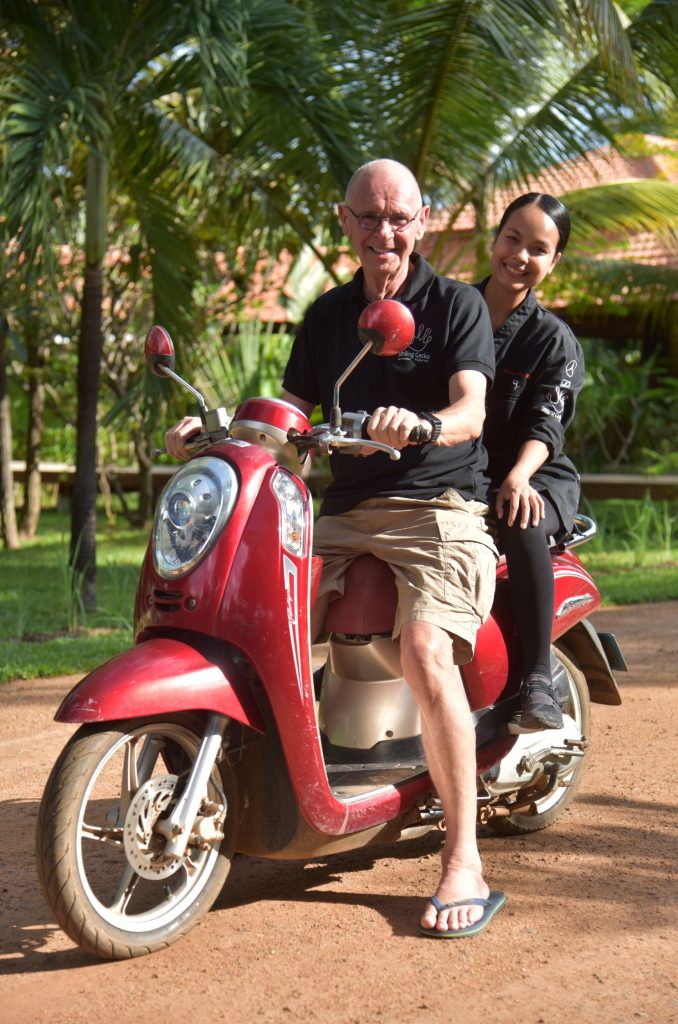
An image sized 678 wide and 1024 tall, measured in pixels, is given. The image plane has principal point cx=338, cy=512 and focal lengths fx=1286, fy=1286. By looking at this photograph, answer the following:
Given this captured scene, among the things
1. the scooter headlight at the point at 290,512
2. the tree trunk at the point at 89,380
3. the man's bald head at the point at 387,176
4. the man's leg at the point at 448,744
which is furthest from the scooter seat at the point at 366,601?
the tree trunk at the point at 89,380

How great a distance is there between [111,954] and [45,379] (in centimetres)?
1276

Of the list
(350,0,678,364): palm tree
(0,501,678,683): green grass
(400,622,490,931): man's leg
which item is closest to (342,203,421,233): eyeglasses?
(400,622,490,931): man's leg

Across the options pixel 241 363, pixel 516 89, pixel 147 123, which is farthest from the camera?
pixel 241 363

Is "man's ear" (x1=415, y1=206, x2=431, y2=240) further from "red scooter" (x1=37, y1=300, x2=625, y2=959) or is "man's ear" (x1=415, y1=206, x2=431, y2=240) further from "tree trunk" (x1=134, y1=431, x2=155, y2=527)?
"tree trunk" (x1=134, y1=431, x2=155, y2=527)

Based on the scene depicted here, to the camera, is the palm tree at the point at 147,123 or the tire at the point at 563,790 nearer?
the tire at the point at 563,790

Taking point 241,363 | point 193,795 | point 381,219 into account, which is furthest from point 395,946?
point 241,363

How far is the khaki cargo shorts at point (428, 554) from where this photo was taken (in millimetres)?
3295

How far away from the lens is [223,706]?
9.75 feet

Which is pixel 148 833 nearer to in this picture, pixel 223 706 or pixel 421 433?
pixel 223 706

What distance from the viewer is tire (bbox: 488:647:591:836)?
3988 mm

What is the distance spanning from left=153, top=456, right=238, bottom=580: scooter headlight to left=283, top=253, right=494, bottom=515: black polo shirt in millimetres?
557

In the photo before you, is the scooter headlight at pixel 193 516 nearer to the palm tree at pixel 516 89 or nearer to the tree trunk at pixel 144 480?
the palm tree at pixel 516 89

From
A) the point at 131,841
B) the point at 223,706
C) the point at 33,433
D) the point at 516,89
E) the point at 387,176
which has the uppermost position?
the point at 516,89

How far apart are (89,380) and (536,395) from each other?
236 inches
